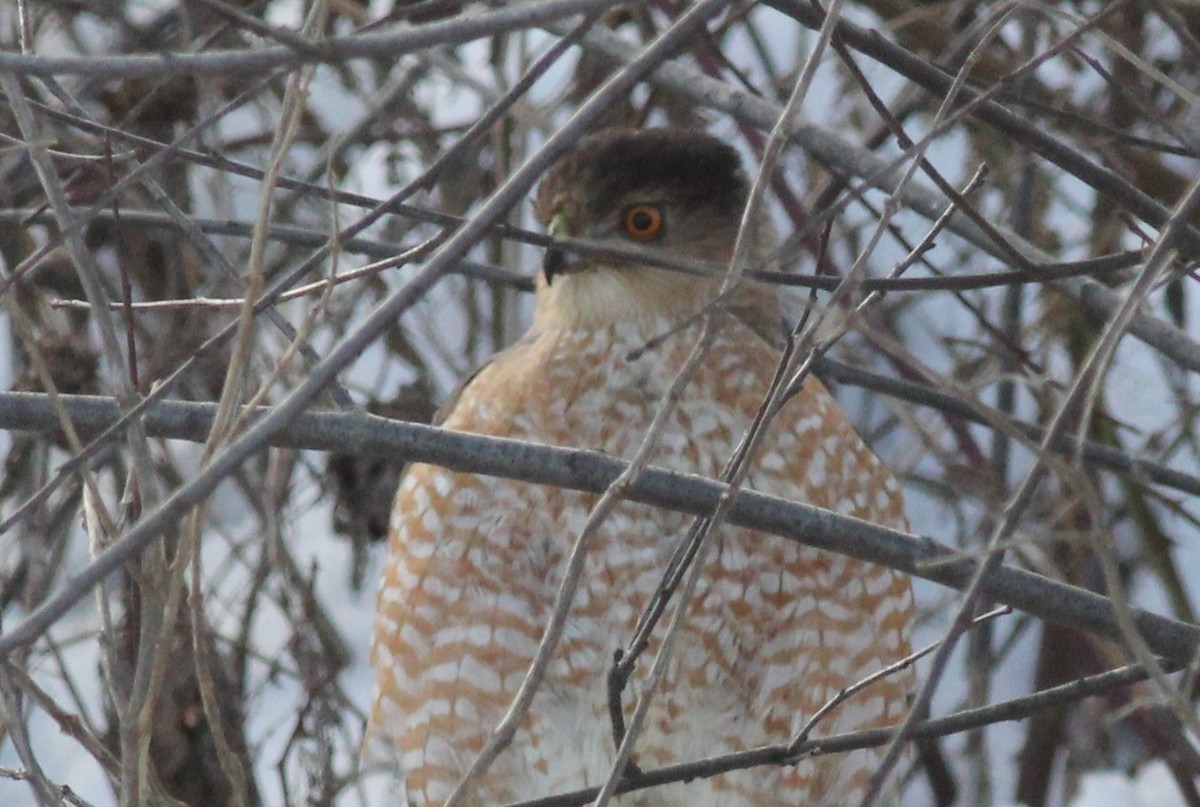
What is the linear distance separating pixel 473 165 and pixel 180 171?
0.82 meters

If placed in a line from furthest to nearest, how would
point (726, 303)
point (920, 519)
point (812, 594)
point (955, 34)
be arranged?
point (920, 519)
point (955, 34)
point (812, 594)
point (726, 303)

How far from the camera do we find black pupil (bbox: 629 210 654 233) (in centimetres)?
416

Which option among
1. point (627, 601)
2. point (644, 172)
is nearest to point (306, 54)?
point (627, 601)

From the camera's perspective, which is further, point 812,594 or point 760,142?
point 760,142

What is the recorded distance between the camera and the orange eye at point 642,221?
4.14m

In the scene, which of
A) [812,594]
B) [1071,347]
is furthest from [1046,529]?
[812,594]

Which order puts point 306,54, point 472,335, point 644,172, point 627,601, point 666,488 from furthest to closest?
1. point 472,335
2. point 644,172
3. point 627,601
4. point 666,488
5. point 306,54

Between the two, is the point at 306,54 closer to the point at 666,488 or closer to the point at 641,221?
the point at 666,488

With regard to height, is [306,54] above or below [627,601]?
below

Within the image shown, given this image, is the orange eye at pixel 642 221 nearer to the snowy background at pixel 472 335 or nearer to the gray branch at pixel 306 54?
the snowy background at pixel 472 335

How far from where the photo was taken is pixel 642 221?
4168mm

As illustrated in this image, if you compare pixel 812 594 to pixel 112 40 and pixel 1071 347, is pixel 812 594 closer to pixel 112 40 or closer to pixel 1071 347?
pixel 1071 347

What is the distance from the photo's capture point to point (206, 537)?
578 centimetres

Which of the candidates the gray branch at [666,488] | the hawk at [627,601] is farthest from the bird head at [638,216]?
the gray branch at [666,488]
